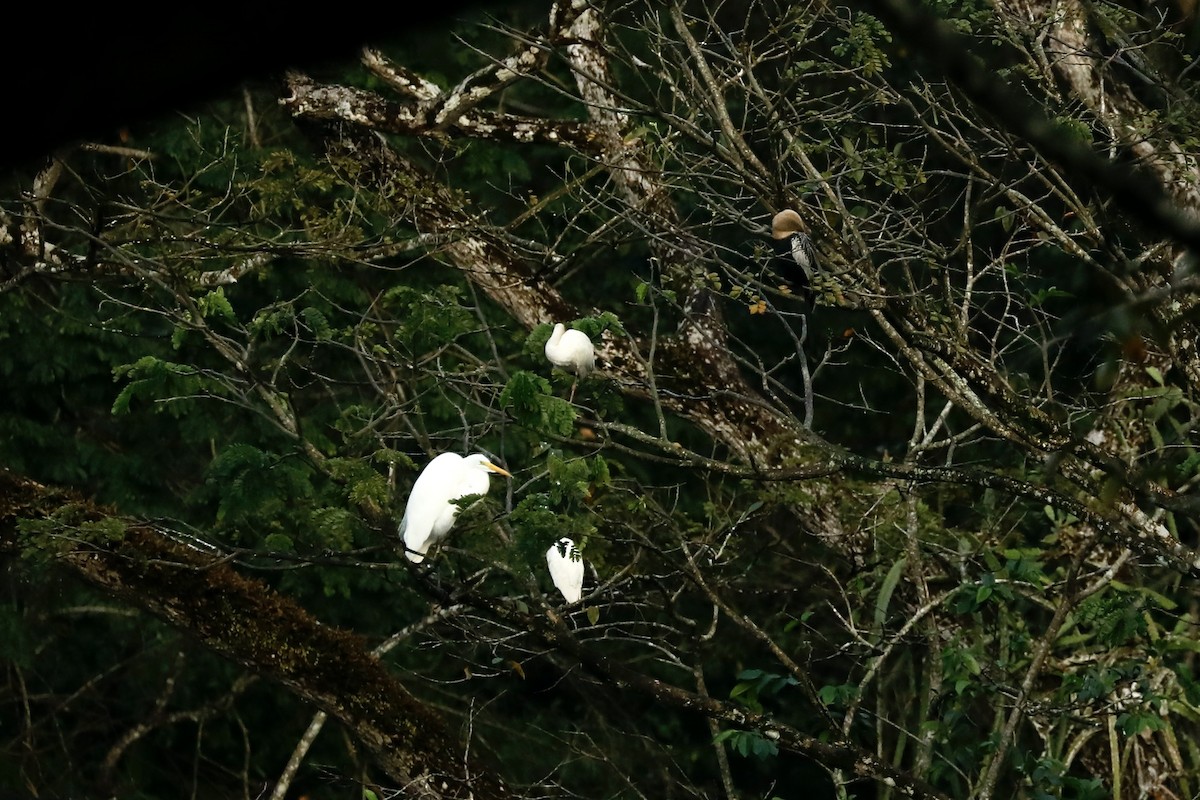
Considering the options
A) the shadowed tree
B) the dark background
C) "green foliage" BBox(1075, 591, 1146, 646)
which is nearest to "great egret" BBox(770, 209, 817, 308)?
the shadowed tree

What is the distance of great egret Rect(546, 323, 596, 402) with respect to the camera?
443 centimetres

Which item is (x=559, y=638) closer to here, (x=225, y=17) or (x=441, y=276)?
(x=225, y=17)

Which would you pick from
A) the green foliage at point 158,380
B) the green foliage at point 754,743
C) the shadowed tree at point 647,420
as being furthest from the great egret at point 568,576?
the green foliage at point 158,380

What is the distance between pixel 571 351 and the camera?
177 inches

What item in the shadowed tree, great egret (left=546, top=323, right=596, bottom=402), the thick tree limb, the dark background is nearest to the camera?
the dark background

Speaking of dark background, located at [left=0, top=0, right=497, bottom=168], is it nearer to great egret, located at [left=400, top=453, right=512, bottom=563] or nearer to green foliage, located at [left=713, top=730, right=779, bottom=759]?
green foliage, located at [left=713, top=730, right=779, bottom=759]

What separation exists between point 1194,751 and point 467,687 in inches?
173

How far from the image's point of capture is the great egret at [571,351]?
4.43 metres

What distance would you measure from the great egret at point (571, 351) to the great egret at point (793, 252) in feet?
2.02

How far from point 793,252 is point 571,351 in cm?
72

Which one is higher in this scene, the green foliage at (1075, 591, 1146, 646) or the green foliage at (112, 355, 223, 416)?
the green foliage at (112, 355, 223, 416)

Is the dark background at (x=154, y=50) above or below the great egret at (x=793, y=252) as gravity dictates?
above

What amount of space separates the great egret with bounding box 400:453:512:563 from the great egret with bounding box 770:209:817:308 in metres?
1.01

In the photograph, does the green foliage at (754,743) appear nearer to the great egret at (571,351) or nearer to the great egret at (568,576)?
the great egret at (568,576)
